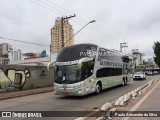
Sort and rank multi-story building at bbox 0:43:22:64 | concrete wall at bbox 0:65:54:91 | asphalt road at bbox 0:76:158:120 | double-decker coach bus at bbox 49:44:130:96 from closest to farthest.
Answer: asphalt road at bbox 0:76:158:120 → double-decker coach bus at bbox 49:44:130:96 → concrete wall at bbox 0:65:54:91 → multi-story building at bbox 0:43:22:64

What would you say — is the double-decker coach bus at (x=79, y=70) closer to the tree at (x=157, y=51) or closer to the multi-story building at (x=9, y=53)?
the tree at (x=157, y=51)

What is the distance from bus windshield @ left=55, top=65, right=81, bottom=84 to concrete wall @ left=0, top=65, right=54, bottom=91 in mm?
7261

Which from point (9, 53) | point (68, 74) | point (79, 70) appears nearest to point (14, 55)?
point (9, 53)

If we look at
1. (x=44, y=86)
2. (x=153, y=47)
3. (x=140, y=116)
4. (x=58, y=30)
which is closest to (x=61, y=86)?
(x=140, y=116)

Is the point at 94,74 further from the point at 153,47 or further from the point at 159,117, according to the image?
the point at 153,47

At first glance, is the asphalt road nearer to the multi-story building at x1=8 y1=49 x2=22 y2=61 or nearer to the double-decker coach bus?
the double-decker coach bus

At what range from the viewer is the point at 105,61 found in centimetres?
2123

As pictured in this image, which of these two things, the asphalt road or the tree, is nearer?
the asphalt road

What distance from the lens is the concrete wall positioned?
22375 millimetres

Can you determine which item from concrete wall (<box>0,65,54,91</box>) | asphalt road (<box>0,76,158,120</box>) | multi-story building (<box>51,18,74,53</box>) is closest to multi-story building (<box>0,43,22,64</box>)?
multi-story building (<box>51,18,74,53</box>)

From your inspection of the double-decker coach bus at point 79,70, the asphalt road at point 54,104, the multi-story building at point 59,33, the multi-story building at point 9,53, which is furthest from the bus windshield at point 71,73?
the multi-story building at point 9,53

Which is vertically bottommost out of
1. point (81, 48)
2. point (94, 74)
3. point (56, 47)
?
point (94, 74)

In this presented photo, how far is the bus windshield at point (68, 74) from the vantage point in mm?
16453

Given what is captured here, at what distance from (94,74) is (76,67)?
7.49 feet
